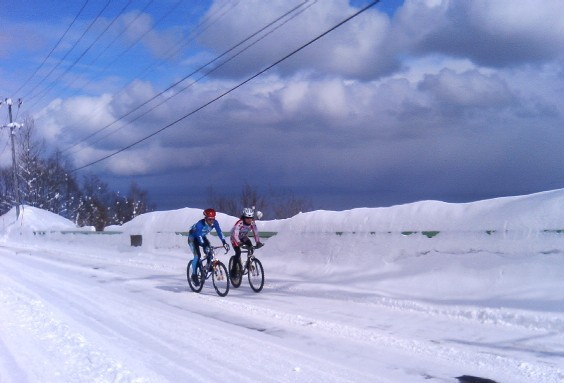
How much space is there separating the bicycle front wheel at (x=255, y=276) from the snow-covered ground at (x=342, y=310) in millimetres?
309

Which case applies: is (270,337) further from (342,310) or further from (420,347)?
(342,310)

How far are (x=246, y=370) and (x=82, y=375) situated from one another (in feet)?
6.39

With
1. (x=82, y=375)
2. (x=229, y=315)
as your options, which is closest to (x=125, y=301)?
(x=229, y=315)

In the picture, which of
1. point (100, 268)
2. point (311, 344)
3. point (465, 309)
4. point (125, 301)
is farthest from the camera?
point (100, 268)

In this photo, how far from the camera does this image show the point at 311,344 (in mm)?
8883

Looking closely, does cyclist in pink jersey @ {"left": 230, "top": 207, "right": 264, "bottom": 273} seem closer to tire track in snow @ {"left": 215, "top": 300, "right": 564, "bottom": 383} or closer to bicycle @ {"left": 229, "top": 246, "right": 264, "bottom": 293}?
bicycle @ {"left": 229, "top": 246, "right": 264, "bottom": 293}

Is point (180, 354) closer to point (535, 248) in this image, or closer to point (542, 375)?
point (542, 375)

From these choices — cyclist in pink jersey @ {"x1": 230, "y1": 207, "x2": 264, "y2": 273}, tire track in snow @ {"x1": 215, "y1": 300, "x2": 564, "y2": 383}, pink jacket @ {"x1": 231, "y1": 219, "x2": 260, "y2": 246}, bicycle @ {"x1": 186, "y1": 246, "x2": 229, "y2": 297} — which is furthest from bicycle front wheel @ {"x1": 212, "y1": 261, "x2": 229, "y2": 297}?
tire track in snow @ {"x1": 215, "y1": 300, "x2": 564, "y2": 383}

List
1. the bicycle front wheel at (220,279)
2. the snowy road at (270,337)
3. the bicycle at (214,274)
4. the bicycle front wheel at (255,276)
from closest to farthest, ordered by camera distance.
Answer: the snowy road at (270,337)
the bicycle front wheel at (220,279)
the bicycle at (214,274)
the bicycle front wheel at (255,276)

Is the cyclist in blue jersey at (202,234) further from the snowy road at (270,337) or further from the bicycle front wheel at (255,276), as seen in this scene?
the bicycle front wheel at (255,276)

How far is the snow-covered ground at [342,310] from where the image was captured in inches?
298

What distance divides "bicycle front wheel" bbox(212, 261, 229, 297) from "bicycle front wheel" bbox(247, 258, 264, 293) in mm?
653

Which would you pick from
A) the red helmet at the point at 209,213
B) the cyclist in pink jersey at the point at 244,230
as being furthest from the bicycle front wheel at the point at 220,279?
the red helmet at the point at 209,213

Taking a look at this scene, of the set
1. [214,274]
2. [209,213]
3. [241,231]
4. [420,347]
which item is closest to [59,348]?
[420,347]
